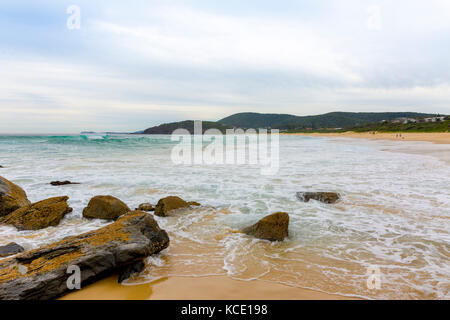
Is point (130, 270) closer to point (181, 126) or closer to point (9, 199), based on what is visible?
point (9, 199)

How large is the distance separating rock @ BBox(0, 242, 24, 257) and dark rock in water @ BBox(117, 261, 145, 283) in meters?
2.33

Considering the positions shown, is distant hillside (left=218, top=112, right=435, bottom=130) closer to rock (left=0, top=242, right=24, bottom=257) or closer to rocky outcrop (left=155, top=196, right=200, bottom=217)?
rocky outcrop (left=155, top=196, right=200, bottom=217)

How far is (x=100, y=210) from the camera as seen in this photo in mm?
6418

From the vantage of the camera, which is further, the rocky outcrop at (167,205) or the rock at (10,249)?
the rocky outcrop at (167,205)

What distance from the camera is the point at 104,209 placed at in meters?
6.41

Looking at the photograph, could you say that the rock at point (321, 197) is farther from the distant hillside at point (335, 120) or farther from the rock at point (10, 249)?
the distant hillside at point (335, 120)

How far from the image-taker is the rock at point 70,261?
3.07 metres

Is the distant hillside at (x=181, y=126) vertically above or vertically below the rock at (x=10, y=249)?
above

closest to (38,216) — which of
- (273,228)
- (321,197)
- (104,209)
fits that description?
(104,209)

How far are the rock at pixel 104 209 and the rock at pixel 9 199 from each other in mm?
2024

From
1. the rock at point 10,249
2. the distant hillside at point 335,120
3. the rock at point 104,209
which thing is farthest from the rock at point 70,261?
the distant hillside at point 335,120

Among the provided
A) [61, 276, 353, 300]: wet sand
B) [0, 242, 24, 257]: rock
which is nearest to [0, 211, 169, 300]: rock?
[61, 276, 353, 300]: wet sand
